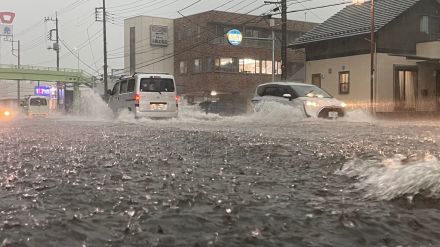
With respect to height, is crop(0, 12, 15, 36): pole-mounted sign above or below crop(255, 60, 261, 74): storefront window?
above

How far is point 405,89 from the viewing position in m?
28.7

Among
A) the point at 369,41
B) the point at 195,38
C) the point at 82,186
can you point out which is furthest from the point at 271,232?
the point at 195,38

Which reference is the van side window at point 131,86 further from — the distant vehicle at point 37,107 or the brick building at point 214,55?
the brick building at point 214,55

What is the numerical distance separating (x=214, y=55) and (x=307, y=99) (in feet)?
120

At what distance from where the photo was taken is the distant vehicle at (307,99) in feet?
53.4

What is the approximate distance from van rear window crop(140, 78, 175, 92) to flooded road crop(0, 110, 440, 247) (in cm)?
1119

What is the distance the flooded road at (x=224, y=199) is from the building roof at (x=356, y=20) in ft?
74.9

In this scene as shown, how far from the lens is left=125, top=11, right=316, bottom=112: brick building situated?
51.9m

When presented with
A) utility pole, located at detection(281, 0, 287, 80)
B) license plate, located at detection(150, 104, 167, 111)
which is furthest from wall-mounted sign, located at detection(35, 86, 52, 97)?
license plate, located at detection(150, 104, 167, 111)

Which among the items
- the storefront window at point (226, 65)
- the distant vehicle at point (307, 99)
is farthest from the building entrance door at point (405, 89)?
the storefront window at point (226, 65)

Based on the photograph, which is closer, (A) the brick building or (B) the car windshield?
(B) the car windshield

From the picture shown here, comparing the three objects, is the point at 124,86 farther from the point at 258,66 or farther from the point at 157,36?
the point at 157,36

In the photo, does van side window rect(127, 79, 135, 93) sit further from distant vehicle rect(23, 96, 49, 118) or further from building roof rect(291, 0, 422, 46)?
distant vehicle rect(23, 96, 49, 118)

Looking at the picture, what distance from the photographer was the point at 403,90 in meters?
28.6
